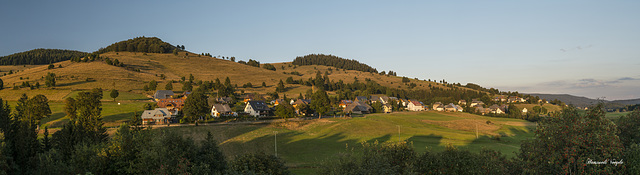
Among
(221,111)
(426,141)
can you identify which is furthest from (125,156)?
(221,111)

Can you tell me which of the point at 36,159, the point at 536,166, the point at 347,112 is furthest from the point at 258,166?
the point at 347,112

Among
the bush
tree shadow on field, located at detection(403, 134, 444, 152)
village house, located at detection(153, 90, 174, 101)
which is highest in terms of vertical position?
village house, located at detection(153, 90, 174, 101)

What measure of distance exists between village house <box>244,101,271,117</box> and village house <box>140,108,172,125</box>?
26.7 meters

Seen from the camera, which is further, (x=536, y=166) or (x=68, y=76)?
(x=68, y=76)

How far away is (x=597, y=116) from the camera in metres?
17.3

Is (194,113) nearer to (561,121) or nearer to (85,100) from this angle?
(85,100)

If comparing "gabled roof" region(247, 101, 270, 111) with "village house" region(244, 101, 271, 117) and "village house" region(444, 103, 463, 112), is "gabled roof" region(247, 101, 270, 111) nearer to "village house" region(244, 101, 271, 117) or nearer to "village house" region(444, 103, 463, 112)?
"village house" region(244, 101, 271, 117)

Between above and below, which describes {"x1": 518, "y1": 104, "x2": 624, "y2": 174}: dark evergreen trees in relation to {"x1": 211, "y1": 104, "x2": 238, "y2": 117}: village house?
above

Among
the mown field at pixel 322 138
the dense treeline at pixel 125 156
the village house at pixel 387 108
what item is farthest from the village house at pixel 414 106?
the dense treeline at pixel 125 156

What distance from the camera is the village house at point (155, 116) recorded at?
96.8m

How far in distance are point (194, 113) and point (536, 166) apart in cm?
8521

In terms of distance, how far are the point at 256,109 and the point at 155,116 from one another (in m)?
31.9

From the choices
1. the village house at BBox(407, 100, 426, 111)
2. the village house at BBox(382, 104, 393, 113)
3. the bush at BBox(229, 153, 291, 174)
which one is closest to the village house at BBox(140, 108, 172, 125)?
the bush at BBox(229, 153, 291, 174)

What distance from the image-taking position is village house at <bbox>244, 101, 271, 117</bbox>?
116 metres
